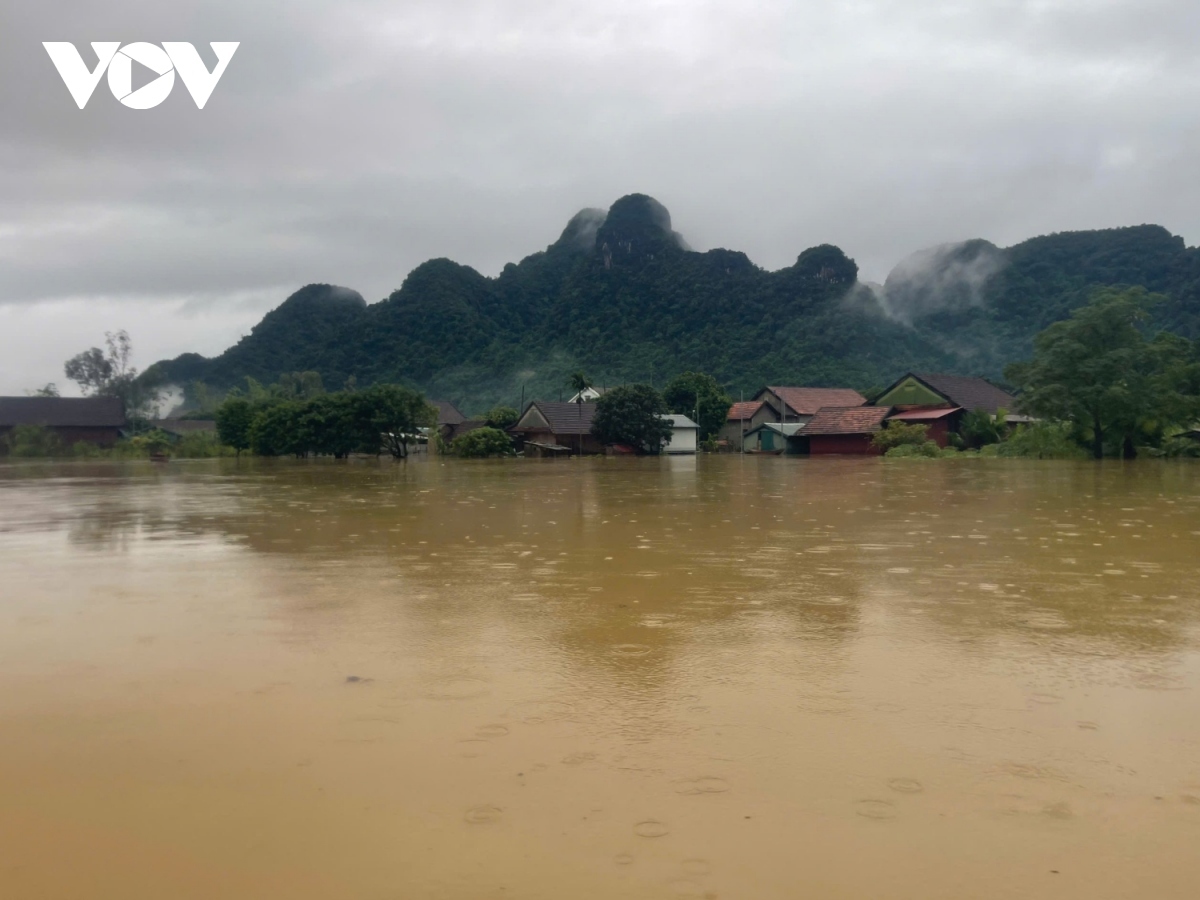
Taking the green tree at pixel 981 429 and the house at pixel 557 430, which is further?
the house at pixel 557 430

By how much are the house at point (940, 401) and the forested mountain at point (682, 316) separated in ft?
93.0

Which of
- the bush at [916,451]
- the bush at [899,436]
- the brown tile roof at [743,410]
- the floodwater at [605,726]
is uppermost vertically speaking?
the brown tile roof at [743,410]

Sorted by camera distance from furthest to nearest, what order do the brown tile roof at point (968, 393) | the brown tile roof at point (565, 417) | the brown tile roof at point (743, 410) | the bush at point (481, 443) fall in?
the brown tile roof at point (743, 410) → the brown tile roof at point (565, 417) → the bush at point (481, 443) → the brown tile roof at point (968, 393)

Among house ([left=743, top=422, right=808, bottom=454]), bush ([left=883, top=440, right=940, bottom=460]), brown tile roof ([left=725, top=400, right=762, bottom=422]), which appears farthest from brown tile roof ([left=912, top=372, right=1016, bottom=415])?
brown tile roof ([left=725, top=400, right=762, bottom=422])

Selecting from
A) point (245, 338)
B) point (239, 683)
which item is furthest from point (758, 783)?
point (245, 338)

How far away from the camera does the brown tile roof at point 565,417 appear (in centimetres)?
5644

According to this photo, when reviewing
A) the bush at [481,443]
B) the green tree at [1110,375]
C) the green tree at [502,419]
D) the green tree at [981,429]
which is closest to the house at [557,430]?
the green tree at [502,419]

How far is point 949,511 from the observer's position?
1305cm

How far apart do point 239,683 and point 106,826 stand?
155 cm

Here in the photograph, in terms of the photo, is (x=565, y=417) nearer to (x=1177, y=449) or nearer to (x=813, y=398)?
(x=813, y=398)

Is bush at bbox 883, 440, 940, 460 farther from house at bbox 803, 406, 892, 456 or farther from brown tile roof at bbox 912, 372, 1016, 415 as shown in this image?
brown tile roof at bbox 912, 372, 1016, 415

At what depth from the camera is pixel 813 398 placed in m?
63.2

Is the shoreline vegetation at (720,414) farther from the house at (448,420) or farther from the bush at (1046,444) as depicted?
the house at (448,420)

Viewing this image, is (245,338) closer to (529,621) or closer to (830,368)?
(830,368)
